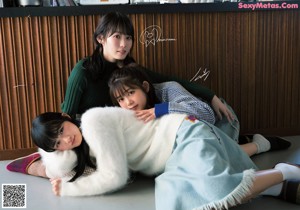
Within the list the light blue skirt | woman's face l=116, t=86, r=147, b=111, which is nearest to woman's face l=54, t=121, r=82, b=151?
woman's face l=116, t=86, r=147, b=111

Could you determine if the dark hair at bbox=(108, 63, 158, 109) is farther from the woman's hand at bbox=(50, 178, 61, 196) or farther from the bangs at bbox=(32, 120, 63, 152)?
the woman's hand at bbox=(50, 178, 61, 196)

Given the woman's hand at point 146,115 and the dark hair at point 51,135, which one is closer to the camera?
the dark hair at point 51,135

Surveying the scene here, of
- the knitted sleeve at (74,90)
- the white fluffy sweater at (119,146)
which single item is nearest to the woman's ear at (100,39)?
the knitted sleeve at (74,90)

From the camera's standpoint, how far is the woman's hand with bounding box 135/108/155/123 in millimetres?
1412

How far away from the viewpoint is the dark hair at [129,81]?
146 cm

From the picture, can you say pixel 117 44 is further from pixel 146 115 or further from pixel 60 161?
pixel 60 161

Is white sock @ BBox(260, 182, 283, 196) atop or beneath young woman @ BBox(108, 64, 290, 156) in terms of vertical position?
beneath

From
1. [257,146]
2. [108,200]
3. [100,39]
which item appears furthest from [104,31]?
[257,146]

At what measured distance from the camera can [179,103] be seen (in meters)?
1.49

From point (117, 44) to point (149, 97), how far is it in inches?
9.7

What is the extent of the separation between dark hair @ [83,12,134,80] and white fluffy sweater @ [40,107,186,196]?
0.29m

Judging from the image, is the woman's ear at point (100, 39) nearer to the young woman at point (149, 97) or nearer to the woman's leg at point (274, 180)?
the young woman at point (149, 97)
